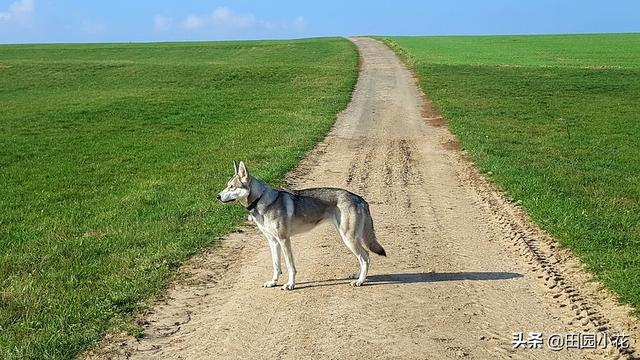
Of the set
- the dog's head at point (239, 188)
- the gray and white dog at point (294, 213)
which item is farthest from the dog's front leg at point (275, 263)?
the dog's head at point (239, 188)

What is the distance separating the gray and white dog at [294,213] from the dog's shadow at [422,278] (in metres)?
0.28

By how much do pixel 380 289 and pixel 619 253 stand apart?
3.93 m

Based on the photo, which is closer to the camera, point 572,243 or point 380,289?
point 380,289

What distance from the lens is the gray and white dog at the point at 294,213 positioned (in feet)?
28.3

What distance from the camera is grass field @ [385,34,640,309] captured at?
1068cm

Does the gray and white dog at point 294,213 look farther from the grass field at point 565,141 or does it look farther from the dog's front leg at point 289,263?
the grass field at point 565,141

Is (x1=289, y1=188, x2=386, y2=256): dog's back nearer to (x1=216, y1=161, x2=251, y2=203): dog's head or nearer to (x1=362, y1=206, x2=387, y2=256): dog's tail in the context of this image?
(x1=362, y1=206, x2=387, y2=256): dog's tail

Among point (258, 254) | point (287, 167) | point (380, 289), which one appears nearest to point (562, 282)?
point (380, 289)

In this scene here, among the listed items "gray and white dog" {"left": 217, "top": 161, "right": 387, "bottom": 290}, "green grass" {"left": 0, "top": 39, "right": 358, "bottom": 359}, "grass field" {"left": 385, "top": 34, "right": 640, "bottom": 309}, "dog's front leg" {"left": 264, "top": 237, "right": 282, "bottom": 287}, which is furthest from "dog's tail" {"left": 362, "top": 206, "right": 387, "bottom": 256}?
"grass field" {"left": 385, "top": 34, "right": 640, "bottom": 309}

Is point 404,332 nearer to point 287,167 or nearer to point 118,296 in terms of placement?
point 118,296

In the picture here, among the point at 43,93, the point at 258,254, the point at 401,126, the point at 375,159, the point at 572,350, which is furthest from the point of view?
the point at 43,93

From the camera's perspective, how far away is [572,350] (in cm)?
689

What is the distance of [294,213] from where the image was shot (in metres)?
8.71

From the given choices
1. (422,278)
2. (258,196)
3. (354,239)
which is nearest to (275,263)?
(258,196)
